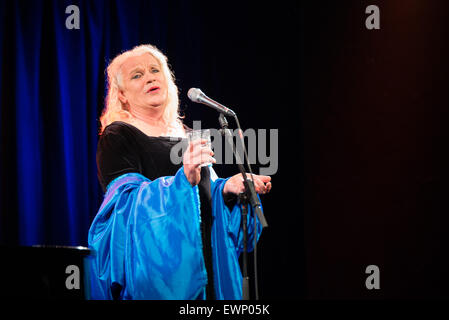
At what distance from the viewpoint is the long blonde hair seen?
2.46 meters

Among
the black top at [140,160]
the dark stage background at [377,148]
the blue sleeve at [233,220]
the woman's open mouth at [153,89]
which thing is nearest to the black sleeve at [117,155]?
the black top at [140,160]

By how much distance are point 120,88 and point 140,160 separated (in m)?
0.43

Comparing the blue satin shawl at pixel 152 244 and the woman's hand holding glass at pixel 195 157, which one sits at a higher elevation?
the woman's hand holding glass at pixel 195 157

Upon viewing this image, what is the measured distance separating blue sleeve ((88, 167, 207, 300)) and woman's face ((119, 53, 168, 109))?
50 centimetres

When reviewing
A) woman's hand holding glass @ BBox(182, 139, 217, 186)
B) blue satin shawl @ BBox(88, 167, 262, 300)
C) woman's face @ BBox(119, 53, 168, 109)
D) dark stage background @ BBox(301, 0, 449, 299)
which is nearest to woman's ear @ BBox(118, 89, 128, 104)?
woman's face @ BBox(119, 53, 168, 109)

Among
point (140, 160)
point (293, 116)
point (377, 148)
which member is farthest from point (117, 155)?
point (377, 148)

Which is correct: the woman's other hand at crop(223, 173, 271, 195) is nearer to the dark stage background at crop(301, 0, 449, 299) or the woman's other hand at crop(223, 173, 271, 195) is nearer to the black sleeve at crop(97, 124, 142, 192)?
the black sleeve at crop(97, 124, 142, 192)

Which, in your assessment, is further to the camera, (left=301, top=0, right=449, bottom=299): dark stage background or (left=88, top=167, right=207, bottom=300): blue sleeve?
(left=301, top=0, right=449, bottom=299): dark stage background

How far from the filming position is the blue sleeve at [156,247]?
2117mm

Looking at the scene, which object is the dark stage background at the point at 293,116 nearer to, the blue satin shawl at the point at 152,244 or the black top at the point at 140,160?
the black top at the point at 140,160

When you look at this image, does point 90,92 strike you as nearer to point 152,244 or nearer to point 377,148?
point 152,244

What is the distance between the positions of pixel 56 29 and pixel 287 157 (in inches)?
61.4
